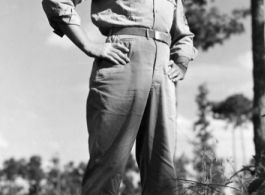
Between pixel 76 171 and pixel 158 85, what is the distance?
61.8m

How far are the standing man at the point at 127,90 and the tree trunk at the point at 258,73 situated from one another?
6.04 metres

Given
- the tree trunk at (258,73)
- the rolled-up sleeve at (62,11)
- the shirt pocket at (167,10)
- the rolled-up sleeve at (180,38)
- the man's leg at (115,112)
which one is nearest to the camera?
the man's leg at (115,112)

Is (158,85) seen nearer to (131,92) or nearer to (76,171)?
(131,92)

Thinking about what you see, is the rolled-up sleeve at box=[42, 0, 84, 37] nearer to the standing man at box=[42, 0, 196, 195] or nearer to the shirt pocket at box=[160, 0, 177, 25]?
the standing man at box=[42, 0, 196, 195]

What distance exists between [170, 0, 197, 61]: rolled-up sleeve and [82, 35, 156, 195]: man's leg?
0.41m

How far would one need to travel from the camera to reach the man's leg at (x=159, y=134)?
9.02 feet

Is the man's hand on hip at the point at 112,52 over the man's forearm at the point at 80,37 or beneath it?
beneath

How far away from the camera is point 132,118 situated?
2.67 metres

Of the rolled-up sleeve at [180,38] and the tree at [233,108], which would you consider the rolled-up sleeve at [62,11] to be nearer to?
the rolled-up sleeve at [180,38]

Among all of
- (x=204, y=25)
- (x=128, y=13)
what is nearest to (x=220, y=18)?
(x=204, y=25)

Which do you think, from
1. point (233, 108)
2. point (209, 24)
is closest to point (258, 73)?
point (209, 24)

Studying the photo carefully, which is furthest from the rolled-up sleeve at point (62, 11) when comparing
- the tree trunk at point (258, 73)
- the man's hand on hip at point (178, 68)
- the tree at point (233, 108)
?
the tree at point (233, 108)

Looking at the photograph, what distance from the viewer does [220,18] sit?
1316 centimetres

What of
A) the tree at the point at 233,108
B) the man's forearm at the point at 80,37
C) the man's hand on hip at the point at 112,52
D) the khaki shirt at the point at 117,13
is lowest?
the tree at the point at 233,108
